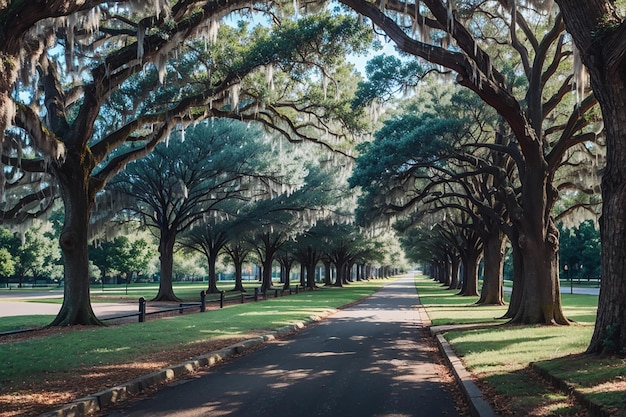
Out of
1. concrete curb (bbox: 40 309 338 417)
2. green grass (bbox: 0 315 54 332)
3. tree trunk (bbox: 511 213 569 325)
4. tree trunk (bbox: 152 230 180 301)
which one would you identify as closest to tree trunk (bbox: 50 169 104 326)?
green grass (bbox: 0 315 54 332)

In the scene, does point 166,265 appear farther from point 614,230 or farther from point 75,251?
point 614,230

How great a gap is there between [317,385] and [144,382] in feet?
8.48

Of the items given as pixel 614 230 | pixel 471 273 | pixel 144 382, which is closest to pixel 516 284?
pixel 614 230

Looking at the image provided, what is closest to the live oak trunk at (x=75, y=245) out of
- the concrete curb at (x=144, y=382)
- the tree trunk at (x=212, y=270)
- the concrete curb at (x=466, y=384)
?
the concrete curb at (x=144, y=382)

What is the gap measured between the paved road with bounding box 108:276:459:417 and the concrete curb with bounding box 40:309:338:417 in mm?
330

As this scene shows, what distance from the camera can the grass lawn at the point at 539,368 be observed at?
6285 mm

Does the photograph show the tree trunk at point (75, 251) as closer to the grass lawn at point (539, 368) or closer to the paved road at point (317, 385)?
the paved road at point (317, 385)

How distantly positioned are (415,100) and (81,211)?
59.9ft

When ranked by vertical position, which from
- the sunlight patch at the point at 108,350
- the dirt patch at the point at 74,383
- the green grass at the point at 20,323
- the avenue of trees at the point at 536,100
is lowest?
the green grass at the point at 20,323

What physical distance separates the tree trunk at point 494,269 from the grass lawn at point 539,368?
45.6ft

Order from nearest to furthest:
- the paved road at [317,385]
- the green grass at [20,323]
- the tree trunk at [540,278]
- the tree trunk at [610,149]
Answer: the paved road at [317,385], the tree trunk at [610,149], the tree trunk at [540,278], the green grass at [20,323]

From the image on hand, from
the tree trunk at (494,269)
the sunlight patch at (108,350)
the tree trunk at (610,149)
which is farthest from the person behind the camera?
the tree trunk at (494,269)

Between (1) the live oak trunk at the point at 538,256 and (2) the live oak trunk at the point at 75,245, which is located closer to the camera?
(1) the live oak trunk at the point at 538,256

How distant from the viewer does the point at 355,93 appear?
1805 cm
